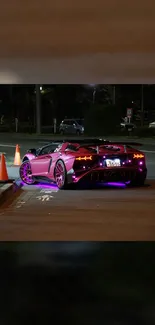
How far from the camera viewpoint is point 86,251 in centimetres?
804

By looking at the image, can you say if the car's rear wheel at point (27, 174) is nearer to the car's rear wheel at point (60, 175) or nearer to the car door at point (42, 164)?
the car door at point (42, 164)

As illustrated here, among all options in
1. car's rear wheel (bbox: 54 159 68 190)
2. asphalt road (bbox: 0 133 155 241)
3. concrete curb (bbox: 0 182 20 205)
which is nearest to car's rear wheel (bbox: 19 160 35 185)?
concrete curb (bbox: 0 182 20 205)

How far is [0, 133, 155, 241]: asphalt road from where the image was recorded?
9.25 metres

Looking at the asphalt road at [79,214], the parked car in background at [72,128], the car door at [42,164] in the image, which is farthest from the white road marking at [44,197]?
the parked car in background at [72,128]

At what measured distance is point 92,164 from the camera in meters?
14.8

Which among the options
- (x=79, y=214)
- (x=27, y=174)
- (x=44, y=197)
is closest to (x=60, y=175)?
(x=44, y=197)

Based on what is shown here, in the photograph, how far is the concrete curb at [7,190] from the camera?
1353 centimetres

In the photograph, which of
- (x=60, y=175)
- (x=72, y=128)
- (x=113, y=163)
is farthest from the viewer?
(x=72, y=128)

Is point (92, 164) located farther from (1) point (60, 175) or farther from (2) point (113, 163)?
(1) point (60, 175)

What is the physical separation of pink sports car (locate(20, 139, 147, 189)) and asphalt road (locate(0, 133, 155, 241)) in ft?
1.14

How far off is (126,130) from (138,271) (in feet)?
156

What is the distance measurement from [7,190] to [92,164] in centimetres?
214

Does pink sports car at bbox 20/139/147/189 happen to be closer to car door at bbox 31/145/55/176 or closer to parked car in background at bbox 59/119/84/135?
car door at bbox 31/145/55/176
